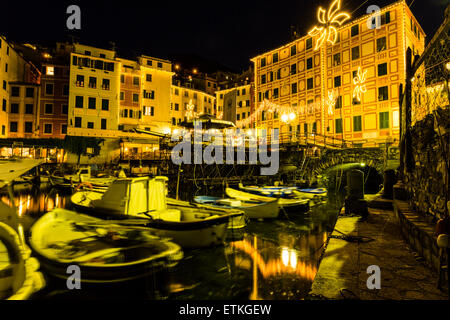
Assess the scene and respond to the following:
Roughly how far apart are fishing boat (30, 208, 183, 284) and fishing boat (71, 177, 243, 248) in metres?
0.81

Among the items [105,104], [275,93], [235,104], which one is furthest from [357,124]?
[105,104]

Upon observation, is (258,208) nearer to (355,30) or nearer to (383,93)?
(383,93)

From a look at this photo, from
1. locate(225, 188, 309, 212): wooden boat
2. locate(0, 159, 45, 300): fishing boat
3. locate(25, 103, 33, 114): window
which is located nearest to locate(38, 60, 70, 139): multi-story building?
locate(25, 103, 33, 114): window

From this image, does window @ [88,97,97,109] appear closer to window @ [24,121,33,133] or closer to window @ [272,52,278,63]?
window @ [24,121,33,133]

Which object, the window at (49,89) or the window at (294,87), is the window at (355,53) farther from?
the window at (49,89)

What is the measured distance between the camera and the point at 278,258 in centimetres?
912

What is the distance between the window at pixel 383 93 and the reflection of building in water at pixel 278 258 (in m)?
24.7

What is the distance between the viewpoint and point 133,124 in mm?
43312

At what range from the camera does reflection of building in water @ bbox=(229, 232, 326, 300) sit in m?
7.55

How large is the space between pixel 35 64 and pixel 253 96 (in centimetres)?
4479
